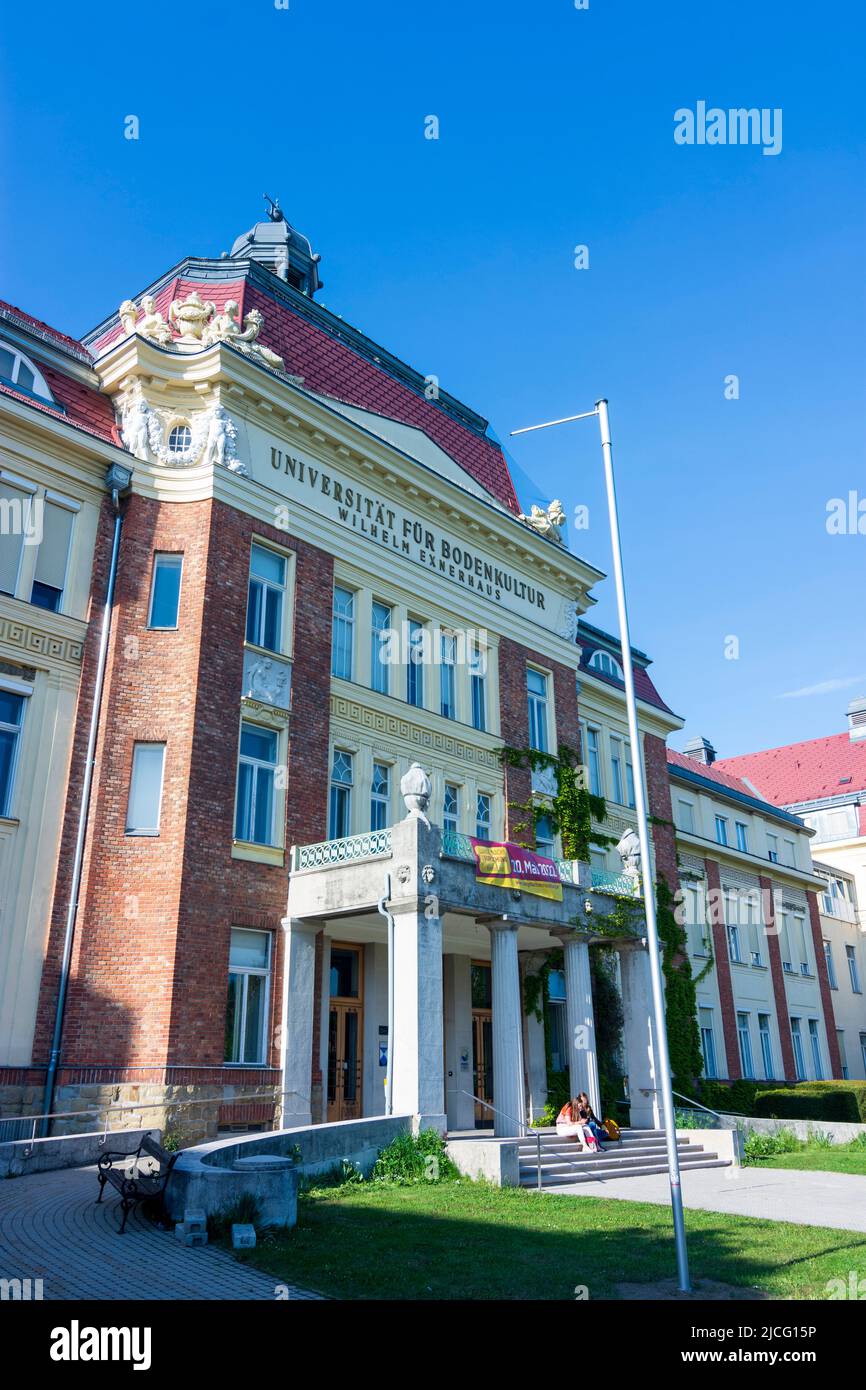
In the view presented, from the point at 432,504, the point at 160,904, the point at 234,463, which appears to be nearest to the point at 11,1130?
the point at 160,904

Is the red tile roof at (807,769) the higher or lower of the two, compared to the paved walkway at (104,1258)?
higher

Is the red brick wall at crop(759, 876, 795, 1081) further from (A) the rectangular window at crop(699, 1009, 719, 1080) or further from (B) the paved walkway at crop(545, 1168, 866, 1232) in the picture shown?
(B) the paved walkway at crop(545, 1168, 866, 1232)

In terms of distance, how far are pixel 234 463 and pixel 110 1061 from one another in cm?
1139

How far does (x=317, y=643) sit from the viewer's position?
74.1 ft

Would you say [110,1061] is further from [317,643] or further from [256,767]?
[317,643]

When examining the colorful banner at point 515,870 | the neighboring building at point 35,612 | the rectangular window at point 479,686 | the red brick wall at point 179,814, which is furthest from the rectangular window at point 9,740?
the rectangular window at point 479,686

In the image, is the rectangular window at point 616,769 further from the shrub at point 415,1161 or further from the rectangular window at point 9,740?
the rectangular window at point 9,740

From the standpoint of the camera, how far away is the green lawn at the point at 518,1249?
9055mm

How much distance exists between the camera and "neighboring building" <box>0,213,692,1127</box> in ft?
59.5

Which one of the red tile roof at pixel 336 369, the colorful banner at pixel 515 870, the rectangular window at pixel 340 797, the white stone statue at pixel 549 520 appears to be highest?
the red tile roof at pixel 336 369

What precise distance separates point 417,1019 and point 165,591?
935 cm

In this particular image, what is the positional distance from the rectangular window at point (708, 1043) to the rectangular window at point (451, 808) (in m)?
16.3

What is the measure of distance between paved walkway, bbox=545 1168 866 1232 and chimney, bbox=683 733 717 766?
33172 mm

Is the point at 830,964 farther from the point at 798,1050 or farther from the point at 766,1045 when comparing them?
the point at 766,1045
